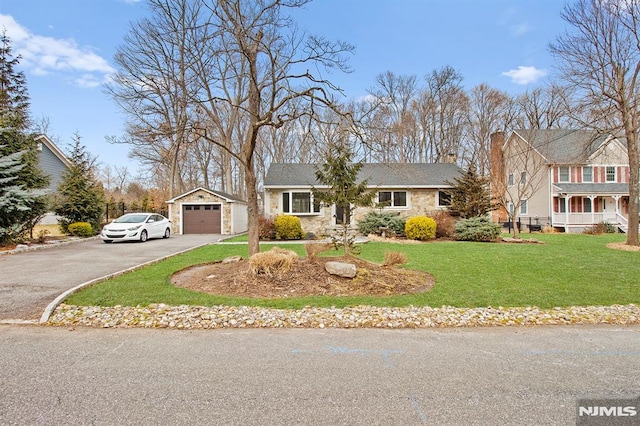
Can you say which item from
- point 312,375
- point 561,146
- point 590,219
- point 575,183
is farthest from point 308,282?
point 561,146

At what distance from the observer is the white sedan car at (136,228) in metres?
15.2

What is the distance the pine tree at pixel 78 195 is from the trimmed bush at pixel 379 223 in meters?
14.1

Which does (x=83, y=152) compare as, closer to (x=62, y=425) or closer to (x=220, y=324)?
(x=220, y=324)

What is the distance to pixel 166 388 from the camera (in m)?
2.98

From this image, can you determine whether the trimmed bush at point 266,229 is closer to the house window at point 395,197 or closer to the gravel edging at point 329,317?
the house window at point 395,197

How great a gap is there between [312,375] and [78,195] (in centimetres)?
1845

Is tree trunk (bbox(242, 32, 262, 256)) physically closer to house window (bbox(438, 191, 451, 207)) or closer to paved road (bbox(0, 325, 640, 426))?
paved road (bbox(0, 325, 640, 426))

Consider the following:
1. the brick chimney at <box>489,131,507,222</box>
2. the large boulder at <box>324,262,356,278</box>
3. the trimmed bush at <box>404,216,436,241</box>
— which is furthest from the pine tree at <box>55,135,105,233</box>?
the brick chimney at <box>489,131,507,222</box>

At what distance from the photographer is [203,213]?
21.2 m

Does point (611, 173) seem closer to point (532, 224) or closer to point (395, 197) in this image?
point (532, 224)

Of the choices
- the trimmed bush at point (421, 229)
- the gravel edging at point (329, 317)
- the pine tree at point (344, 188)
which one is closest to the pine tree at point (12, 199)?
the gravel edging at point (329, 317)

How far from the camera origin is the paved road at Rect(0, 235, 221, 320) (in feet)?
18.5

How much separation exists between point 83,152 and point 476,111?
29.7m

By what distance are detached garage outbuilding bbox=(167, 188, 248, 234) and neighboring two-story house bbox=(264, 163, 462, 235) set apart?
119 inches
